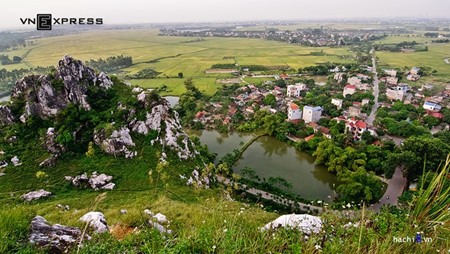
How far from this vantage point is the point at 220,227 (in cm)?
225

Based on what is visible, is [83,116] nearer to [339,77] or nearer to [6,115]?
[6,115]

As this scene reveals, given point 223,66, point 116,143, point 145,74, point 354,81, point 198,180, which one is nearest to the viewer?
point 116,143

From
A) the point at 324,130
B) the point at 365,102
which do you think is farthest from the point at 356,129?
the point at 365,102

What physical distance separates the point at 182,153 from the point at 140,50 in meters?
56.4

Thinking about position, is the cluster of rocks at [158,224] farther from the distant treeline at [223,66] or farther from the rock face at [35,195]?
the distant treeline at [223,66]

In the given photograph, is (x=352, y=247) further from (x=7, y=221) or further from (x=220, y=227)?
(x=7, y=221)

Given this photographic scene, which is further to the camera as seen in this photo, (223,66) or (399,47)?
(399,47)

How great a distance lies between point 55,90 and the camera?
1259cm

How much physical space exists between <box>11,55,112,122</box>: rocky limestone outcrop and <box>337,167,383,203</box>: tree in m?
12.4

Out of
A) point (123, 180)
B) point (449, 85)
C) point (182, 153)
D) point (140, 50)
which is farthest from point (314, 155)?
point (140, 50)

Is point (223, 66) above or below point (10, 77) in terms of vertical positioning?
above

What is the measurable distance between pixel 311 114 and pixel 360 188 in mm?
10807

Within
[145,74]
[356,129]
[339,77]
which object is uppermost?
[339,77]

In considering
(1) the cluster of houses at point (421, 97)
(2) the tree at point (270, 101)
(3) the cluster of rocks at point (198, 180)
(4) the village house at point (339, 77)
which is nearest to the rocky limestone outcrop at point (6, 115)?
(3) the cluster of rocks at point (198, 180)
